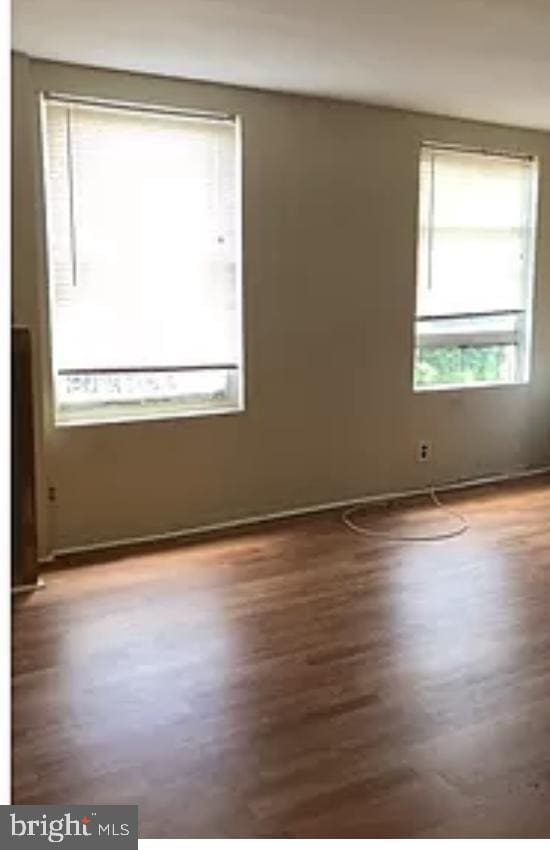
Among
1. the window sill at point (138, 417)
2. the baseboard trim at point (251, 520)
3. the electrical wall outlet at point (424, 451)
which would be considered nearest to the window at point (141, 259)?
the window sill at point (138, 417)

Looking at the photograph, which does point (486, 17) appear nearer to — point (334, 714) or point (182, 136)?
point (182, 136)

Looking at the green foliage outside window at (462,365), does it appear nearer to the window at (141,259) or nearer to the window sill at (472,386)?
the window sill at (472,386)

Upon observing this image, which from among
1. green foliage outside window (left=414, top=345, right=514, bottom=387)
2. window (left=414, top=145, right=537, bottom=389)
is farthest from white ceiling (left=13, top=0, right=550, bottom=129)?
green foliage outside window (left=414, top=345, right=514, bottom=387)

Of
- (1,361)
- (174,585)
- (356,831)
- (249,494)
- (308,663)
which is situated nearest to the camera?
(1,361)

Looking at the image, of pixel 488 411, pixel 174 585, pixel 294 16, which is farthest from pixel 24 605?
pixel 488 411

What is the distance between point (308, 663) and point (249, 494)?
1.78 metres

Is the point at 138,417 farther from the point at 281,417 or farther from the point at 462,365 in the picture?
the point at 462,365

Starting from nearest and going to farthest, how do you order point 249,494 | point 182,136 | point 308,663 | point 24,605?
point 308,663 → point 24,605 → point 182,136 → point 249,494

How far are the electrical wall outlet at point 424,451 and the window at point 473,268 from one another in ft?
1.25

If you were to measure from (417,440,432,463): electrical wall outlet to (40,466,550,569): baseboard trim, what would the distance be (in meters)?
0.19

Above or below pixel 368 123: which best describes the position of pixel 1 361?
below

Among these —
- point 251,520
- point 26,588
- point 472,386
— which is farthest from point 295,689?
point 472,386

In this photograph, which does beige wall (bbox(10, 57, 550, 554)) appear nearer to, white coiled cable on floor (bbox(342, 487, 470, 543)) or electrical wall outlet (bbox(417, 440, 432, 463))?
electrical wall outlet (bbox(417, 440, 432, 463))

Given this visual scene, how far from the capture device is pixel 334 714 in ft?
8.14
